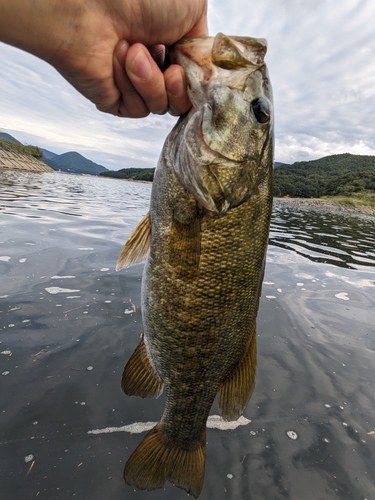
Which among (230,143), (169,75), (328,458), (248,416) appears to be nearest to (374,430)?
(328,458)

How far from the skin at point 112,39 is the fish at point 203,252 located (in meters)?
0.13

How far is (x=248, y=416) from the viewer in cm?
345

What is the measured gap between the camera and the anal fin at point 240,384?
2.27m

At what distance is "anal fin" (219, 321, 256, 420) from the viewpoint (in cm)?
227

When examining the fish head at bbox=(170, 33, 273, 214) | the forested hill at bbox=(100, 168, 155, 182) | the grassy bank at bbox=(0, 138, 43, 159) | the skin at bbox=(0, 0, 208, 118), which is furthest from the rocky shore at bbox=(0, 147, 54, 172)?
the fish head at bbox=(170, 33, 273, 214)

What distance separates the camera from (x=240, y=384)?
7.55ft

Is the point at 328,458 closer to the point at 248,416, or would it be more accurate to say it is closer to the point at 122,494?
the point at 248,416

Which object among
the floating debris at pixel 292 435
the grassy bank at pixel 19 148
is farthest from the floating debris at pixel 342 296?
the grassy bank at pixel 19 148

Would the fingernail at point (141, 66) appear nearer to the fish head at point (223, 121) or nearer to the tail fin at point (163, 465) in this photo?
the fish head at point (223, 121)

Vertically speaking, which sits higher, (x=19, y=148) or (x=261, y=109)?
(x=19, y=148)

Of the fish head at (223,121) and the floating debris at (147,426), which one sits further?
the floating debris at (147,426)

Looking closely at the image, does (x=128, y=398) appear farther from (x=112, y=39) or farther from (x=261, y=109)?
(x=112, y=39)

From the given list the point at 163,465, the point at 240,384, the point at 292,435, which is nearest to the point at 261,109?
the point at 240,384

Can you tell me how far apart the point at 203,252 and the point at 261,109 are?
0.99 meters
